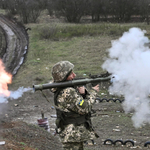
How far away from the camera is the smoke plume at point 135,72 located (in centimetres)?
711

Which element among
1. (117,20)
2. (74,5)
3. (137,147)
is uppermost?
(74,5)

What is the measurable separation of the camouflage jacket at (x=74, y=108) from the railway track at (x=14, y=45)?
10641 millimetres

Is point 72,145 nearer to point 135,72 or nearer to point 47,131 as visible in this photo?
point 47,131

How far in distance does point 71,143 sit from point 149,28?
1494 centimetres

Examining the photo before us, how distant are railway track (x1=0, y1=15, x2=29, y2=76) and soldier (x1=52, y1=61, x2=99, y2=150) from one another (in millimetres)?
10563

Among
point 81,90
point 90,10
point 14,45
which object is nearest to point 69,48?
point 14,45

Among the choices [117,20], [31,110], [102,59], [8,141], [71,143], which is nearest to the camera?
[71,143]

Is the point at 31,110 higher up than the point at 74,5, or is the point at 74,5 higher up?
the point at 74,5

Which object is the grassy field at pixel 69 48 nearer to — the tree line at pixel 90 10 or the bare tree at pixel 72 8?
the tree line at pixel 90 10

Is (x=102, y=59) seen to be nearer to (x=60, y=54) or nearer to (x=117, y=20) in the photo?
(x=60, y=54)

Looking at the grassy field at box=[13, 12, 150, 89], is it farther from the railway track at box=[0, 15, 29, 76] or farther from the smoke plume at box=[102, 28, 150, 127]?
the smoke plume at box=[102, 28, 150, 127]

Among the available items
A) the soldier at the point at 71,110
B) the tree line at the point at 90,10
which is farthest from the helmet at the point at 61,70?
the tree line at the point at 90,10

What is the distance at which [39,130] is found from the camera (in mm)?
6914

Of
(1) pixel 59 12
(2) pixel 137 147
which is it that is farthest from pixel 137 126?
(1) pixel 59 12
